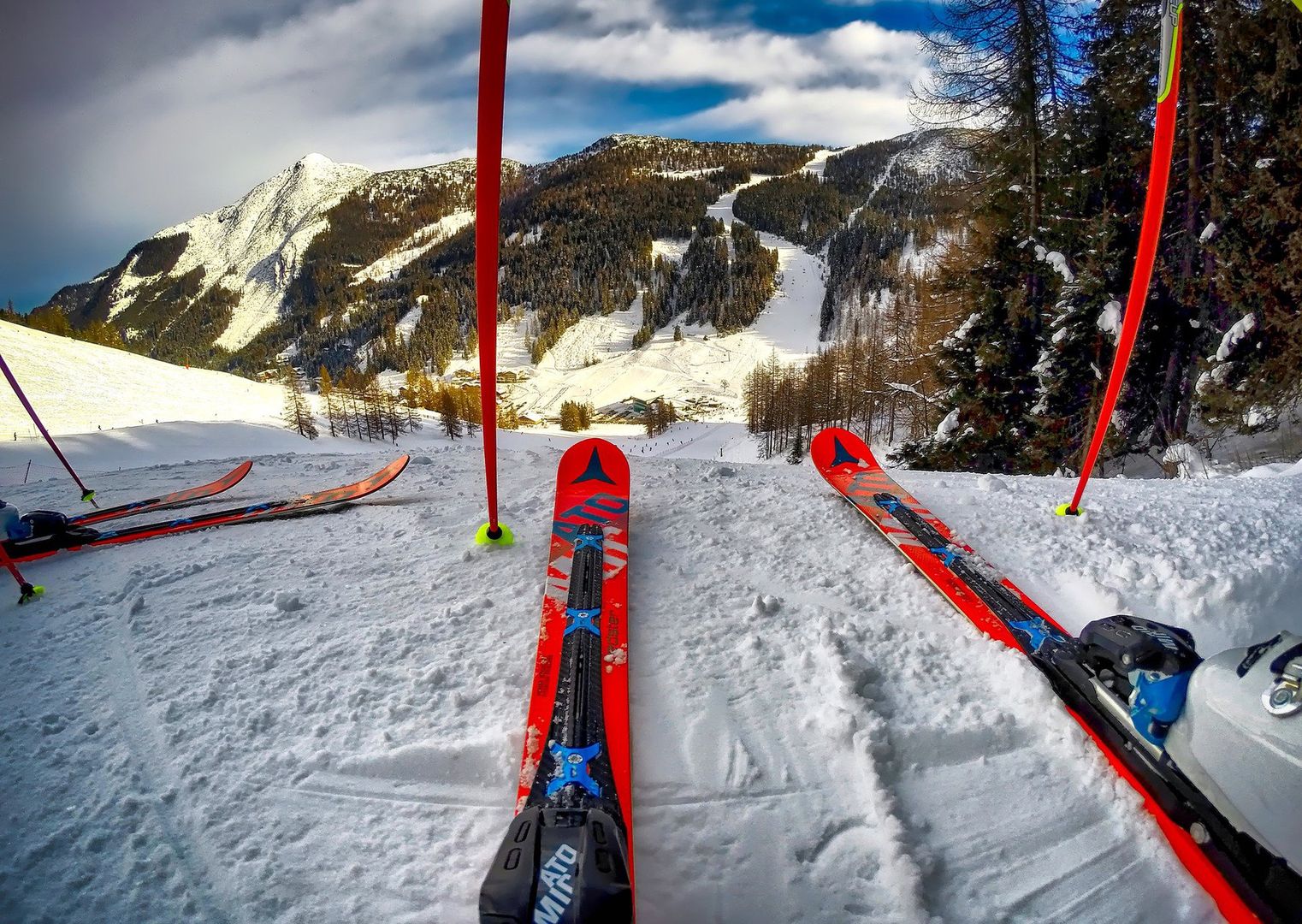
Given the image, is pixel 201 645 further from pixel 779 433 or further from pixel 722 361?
pixel 722 361

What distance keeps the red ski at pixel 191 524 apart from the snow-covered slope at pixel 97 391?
24.5 m

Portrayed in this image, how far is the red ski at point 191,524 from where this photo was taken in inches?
174

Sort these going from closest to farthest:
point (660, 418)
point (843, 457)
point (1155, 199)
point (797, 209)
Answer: point (1155, 199), point (843, 457), point (660, 418), point (797, 209)

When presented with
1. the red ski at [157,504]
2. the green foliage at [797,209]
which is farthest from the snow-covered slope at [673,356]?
the red ski at [157,504]

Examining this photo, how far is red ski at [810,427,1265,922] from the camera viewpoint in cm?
178

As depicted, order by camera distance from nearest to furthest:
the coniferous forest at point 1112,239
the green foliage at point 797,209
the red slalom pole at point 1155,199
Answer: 1. the red slalom pole at point 1155,199
2. the coniferous forest at point 1112,239
3. the green foliage at point 797,209

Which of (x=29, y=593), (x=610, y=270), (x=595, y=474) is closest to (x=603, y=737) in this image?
(x=595, y=474)

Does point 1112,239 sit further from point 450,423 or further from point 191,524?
point 450,423

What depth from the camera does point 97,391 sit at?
29344mm

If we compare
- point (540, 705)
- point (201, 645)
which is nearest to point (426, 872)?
point (540, 705)

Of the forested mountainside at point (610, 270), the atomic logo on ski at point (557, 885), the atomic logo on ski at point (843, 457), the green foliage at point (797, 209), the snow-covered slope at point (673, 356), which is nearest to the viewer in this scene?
the atomic logo on ski at point (557, 885)

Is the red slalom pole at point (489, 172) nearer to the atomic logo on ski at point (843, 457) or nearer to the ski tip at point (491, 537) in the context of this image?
the ski tip at point (491, 537)

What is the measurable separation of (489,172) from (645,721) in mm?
2666

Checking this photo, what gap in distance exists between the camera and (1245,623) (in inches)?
134
